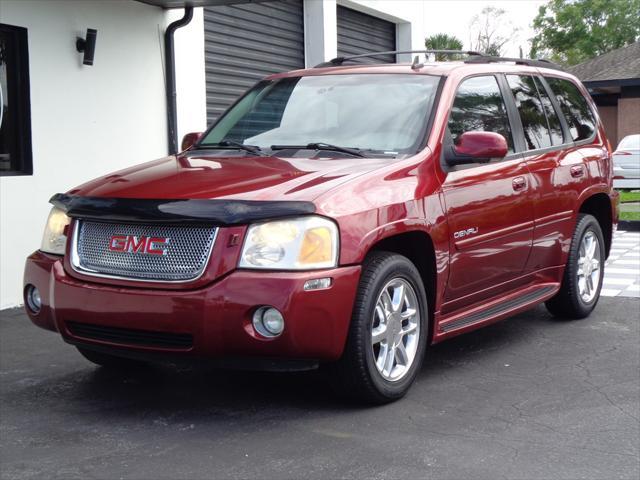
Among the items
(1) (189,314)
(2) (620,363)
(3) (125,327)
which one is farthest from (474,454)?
(2) (620,363)

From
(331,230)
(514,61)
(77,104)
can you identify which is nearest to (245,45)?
(77,104)

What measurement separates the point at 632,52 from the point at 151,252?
3965 centimetres

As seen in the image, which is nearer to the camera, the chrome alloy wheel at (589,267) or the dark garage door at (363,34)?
the chrome alloy wheel at (589,267)

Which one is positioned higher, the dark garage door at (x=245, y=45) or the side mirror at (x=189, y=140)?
the dark garage door at (x=245, y=45)

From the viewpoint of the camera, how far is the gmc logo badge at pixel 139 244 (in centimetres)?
462

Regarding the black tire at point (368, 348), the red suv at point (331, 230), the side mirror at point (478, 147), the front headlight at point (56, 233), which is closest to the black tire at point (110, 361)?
the red suv at point (331, 230)

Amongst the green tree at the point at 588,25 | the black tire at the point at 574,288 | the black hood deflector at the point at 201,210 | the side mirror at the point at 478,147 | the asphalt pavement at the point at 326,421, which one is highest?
the green tree at the point at 588,25

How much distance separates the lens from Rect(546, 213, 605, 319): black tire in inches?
276

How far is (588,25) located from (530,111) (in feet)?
207

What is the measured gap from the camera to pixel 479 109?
6.14 meters

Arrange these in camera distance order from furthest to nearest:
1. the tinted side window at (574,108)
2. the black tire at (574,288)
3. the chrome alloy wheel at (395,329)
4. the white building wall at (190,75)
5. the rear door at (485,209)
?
the white building wall at (190,75) → the tinted side window at (574,108) → the black tire at (574,288) → the rear door at (485,209) → the chrome alloy wheel at (395,329)

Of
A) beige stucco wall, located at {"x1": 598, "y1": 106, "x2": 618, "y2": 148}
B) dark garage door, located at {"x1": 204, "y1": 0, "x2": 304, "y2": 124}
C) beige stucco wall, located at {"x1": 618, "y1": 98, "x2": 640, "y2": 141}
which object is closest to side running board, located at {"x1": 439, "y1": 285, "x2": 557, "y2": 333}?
dark garage door, located at {"x1": 204, "y1": 0, "x2": 304, "y2": 124}

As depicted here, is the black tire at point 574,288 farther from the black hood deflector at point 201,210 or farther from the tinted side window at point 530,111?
the black hood deflector at point 201,210

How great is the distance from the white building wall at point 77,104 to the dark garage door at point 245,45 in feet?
4.65
